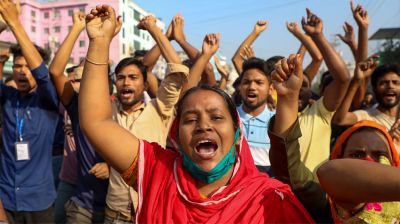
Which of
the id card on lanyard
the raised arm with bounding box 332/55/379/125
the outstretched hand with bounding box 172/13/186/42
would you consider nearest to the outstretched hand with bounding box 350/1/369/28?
the raised arm with bounding box 332/55/379/125

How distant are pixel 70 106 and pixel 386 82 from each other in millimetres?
2977

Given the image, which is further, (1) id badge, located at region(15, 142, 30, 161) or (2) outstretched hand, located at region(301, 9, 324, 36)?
(2) outstretched hand, located at region(301, 9, 324, 36)

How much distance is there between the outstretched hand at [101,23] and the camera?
180 centimetres

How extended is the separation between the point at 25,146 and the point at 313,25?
2762 mm

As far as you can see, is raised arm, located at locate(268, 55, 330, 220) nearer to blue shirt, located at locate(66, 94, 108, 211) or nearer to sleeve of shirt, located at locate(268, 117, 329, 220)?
sleeve of shirt, located at locate(268, 117, 329, 220)

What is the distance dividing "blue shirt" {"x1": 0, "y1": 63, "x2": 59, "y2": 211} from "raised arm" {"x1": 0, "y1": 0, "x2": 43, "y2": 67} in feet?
1.09

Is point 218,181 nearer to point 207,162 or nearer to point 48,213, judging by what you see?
point 207,162

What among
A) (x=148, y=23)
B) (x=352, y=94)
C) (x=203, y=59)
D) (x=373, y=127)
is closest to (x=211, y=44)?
(x=203, y=59)

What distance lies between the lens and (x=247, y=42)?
493 cm

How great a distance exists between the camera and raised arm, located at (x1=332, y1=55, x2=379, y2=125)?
11.0 feet

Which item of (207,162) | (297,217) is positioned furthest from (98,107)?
(297,217)

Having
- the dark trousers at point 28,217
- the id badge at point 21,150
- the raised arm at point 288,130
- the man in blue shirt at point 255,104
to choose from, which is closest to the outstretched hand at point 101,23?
the raised arm at point 288,130

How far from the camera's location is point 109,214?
278 cm

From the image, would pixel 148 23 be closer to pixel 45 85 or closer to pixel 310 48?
pixel 45 85
